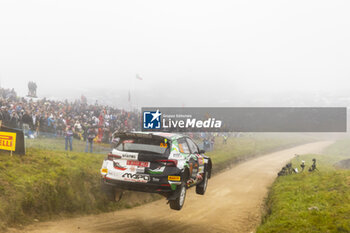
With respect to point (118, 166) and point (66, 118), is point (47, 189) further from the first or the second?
point (66, 118)

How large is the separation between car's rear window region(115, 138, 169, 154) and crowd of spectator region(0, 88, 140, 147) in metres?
11.0

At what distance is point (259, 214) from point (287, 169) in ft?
37.2

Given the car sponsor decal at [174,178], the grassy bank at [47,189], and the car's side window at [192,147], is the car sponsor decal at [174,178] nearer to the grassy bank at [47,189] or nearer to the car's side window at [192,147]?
the car's side window at [192,147]

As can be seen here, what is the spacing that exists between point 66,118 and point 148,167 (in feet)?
57.3

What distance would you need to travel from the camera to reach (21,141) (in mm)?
9820

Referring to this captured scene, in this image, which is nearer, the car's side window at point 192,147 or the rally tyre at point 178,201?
the rally tyre at point 178,201

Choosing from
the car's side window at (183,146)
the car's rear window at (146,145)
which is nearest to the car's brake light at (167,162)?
the car's rear window at (146,145)

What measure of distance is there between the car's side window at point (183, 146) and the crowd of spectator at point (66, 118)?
10.9 meters

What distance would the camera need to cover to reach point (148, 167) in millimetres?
7254

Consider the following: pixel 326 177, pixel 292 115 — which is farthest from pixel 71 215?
pixel 292 115

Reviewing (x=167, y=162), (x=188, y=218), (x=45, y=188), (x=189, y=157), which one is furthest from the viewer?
(x=188, y=218)

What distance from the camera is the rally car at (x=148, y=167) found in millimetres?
7117

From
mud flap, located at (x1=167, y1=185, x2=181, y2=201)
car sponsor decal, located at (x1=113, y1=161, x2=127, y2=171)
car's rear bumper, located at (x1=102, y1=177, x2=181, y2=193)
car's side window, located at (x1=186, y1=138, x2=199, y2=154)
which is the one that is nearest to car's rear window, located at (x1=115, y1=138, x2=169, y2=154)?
car sponsor decal, located at (x1=113, y1=161, x2=127, y2=171)

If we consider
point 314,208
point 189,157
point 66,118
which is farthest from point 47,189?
point 66,118
